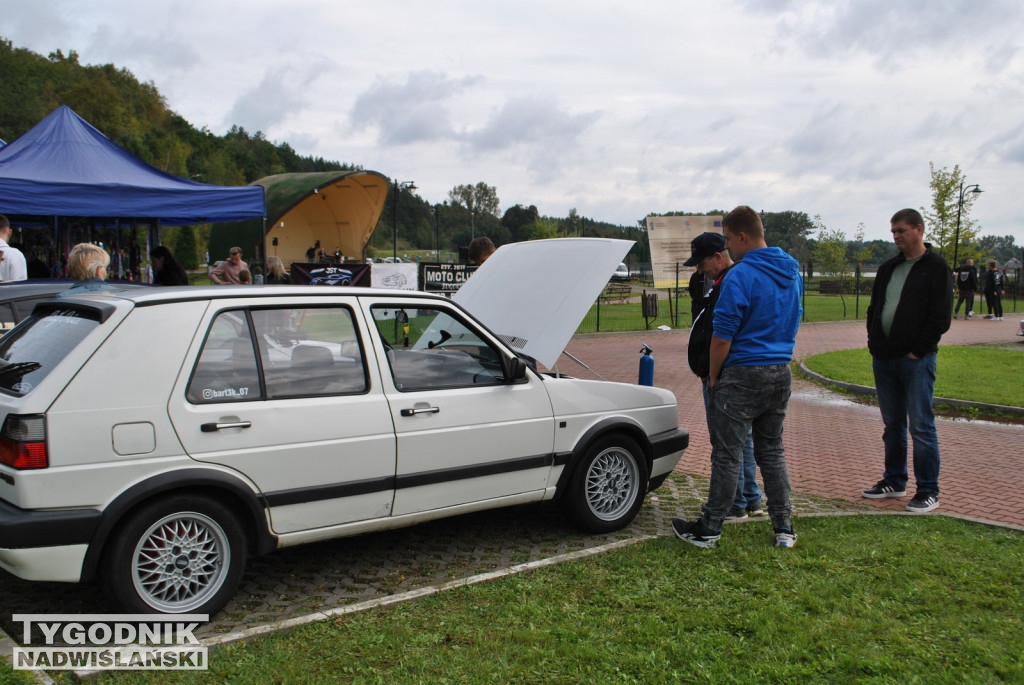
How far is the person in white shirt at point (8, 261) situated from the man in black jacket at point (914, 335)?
28.4ft

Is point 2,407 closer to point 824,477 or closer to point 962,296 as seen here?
point 824,477

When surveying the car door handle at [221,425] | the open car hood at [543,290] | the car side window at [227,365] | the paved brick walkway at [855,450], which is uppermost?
the open car hood at [543,290]

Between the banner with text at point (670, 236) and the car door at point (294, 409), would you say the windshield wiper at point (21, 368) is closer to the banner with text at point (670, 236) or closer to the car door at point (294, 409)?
the car door at point (294, 409)

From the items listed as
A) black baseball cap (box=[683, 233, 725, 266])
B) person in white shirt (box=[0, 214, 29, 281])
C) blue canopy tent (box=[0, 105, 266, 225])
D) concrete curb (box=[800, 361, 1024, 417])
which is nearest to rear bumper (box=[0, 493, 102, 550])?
black baseball cap (box=[683, 233, 725, 266])

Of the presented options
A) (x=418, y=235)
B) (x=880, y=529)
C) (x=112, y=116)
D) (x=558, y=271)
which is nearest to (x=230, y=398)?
(x=558, y=271)

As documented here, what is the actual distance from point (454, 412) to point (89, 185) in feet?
29.9

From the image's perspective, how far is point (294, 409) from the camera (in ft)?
13.0

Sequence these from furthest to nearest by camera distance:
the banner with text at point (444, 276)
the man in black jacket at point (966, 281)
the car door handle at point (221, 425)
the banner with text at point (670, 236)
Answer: the banner with text at point (670, 236)
the man in black jacket at point (966, 281)
the banner with text at point (444, 276)
the car door handle at point (221, 425)

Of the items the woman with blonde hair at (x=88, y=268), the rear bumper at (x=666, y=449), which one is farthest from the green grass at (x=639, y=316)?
the woman with blonde hair at (x=88, y=268)

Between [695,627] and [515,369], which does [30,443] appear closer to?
[515,369]

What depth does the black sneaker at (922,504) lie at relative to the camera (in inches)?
230

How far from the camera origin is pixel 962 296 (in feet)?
85.4

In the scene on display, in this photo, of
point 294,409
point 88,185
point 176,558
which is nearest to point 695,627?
point 294,409

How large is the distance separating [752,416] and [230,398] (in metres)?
2.96
